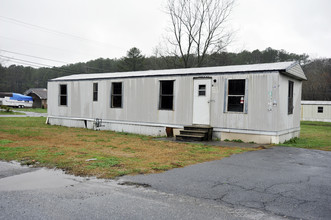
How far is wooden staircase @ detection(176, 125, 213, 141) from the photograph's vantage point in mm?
11461

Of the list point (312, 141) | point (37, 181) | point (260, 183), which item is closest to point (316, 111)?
point (312, 141)

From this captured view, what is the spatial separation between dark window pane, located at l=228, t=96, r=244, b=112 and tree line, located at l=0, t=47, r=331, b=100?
21.5 metres

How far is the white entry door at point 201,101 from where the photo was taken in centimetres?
1199

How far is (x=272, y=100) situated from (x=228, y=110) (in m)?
1.98

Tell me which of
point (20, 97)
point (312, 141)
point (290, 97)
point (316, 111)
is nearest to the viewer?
point (290, 97)

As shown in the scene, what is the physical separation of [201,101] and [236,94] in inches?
59.8

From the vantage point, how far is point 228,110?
39.1ft

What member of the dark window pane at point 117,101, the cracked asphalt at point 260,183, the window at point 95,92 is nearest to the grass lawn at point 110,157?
the cracked asphalt at point 260,183

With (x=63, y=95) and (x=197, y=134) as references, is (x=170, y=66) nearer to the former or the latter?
(x=63, y=95)

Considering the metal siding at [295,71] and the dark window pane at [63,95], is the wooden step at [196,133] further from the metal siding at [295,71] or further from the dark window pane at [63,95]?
the dark window pane at [63,95]

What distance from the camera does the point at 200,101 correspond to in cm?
1220

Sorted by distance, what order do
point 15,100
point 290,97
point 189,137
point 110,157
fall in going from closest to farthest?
point 110,157 → point 189,137 → point 290,97 → point 15,100

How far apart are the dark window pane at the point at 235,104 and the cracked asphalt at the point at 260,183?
4.16 metres

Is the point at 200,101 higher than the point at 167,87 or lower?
lower
